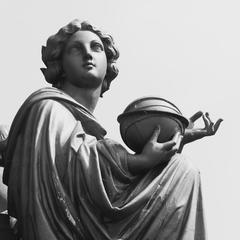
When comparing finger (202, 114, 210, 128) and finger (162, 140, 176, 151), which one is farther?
finger (202, 114, 210, 128)

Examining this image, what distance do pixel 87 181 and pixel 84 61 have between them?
2052mm

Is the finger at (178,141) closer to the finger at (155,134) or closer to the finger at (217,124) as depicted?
the finger at (155,134)

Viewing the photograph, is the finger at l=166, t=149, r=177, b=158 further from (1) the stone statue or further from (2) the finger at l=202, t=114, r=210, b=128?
(2) the finger at l=202, t=114, r=210, b=128

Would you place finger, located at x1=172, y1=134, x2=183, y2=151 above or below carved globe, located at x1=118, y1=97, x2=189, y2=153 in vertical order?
below

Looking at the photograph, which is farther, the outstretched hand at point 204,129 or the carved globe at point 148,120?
the outstretched hand at point 204,129

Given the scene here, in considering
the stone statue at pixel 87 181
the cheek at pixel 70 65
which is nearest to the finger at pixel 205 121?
the stone statue at pixel 87 181

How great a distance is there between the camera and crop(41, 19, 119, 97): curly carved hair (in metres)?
14.9

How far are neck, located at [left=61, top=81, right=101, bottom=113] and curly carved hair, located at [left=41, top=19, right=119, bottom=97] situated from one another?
8.3 inches

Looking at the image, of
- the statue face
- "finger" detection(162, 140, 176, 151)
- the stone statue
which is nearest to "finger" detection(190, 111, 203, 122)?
the stone statue

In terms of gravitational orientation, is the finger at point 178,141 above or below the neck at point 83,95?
below

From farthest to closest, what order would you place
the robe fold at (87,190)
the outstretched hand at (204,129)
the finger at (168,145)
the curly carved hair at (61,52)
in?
1. the curly carved hair at (61,52)
2. the outstretched hand at (204,129)
3. the finger at (168,145)
4. the robe fold at (87,190)

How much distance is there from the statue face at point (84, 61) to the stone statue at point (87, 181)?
50 cm

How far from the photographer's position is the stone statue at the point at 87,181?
12.9 meters

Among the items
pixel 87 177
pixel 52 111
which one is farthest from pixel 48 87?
pixel 87 177
